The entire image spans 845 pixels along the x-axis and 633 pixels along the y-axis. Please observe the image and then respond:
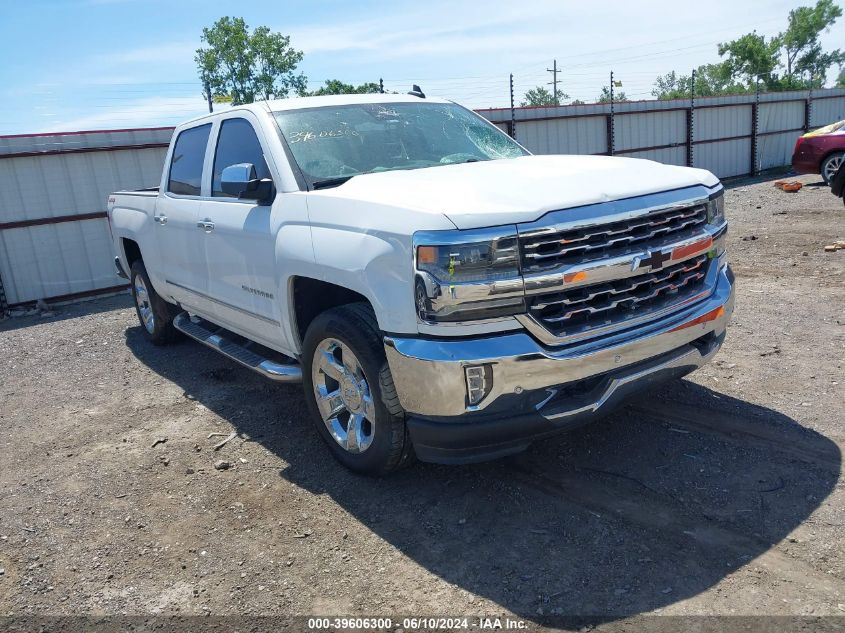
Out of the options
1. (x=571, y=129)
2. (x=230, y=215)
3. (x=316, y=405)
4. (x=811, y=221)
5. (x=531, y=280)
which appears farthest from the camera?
(x=571, y=129)

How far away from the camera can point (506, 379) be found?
313cm

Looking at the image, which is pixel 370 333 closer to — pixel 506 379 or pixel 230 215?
pixel 506 379

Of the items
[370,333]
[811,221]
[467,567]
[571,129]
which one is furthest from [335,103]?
[571,129]

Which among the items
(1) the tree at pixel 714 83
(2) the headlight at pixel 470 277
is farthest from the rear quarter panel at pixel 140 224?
(1) the tree at pixel 714 83

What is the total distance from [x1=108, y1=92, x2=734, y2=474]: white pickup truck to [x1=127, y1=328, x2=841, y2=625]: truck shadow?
0.35 m

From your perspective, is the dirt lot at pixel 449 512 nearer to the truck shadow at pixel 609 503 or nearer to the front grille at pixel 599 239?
the truck shadow at pixel 609 503

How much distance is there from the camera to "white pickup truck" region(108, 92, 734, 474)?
314cm

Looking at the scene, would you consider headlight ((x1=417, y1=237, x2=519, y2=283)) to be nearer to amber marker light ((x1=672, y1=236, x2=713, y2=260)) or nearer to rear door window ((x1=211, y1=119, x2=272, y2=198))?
amber marker light ((x1=672, y1=236, x2=713, y2=260))

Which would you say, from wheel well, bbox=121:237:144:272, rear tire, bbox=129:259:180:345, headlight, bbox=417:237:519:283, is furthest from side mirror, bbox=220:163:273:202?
wheel well, bbox=121:237:144:272

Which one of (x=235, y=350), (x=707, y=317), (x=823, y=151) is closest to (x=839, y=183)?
(x=823, y=151)

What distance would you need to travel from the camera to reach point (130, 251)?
732cm

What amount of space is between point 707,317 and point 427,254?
5.37 feet

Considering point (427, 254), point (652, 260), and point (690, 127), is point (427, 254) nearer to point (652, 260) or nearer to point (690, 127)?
point (652, 260)

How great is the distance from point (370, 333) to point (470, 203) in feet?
2.72
